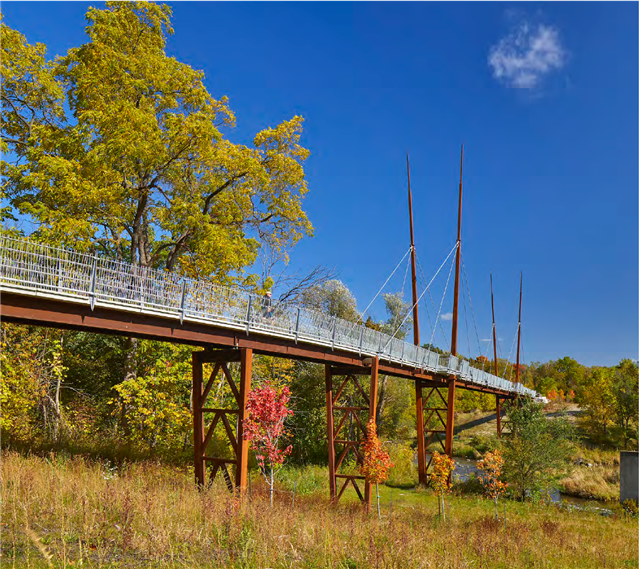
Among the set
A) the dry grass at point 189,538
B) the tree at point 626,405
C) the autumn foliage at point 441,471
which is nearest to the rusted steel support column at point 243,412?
the dry grass at point 189,538

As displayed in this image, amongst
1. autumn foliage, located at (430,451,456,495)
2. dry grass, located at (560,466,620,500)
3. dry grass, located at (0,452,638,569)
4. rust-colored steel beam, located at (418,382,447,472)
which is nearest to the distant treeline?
rust-colored steel beam, located at (418,382,447,472)

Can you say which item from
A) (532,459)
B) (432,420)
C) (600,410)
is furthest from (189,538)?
(600,410)

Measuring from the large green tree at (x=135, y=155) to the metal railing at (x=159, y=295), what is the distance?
9.02ft

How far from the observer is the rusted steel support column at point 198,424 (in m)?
13.5

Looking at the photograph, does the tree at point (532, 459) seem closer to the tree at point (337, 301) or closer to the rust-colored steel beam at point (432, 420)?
the rust-colored steel beam at point (432, 420)

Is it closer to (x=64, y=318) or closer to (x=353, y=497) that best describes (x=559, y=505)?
(x=353, y=497)

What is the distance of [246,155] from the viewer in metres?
19.3

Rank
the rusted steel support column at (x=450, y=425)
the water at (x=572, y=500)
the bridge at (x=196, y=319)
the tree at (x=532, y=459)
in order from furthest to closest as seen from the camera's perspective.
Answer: the rusted steel support column at (x=450, y=425)
the water at (x=572, y=500)
the tree at (x=532, y=459)
the bridge at (x=196, y=319)

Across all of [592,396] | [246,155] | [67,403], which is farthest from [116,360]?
[592,396]

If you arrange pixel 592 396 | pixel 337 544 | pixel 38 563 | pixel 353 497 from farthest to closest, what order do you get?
pixel 592 396 < pixel 353 497 < pixel 337 544 < pixel 38 563

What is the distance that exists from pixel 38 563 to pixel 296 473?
1792 centimetres

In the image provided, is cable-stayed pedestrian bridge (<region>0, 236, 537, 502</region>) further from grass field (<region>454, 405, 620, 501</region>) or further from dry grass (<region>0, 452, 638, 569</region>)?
grass field (<region>454, 405, 620, 501</region>)

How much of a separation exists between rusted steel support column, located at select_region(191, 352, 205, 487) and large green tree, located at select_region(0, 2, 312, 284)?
5.18 m

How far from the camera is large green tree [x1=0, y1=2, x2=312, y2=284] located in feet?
53.6
